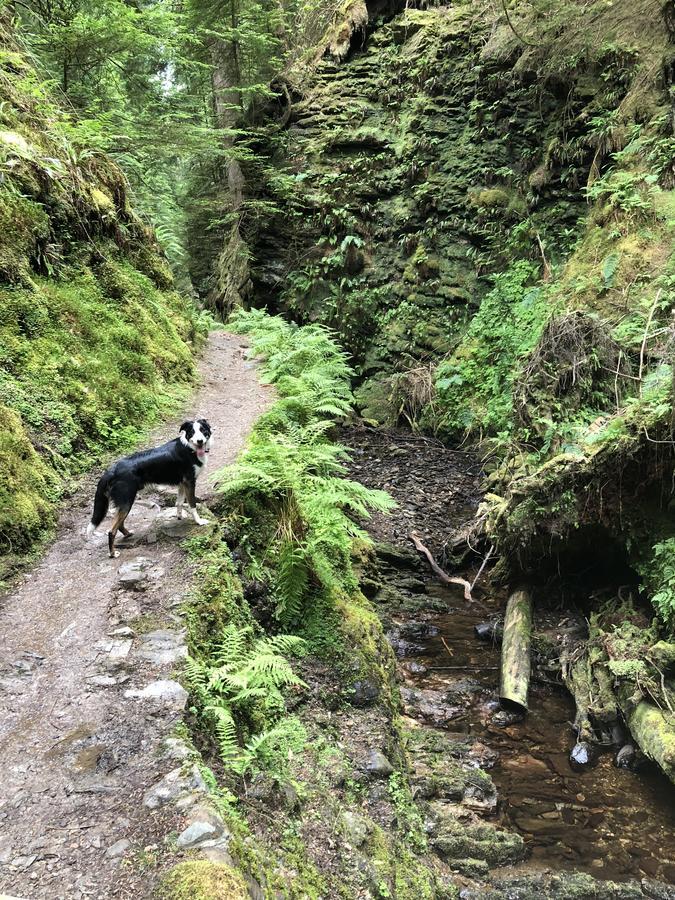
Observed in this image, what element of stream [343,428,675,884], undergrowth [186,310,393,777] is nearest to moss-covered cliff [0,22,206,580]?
undergrowth [186,310,393,777]

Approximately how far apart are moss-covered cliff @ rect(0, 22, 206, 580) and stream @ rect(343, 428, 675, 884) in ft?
16.8

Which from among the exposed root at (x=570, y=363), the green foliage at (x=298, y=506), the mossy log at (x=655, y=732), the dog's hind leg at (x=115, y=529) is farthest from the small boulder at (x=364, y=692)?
the exposed root at (x=570, y=363)

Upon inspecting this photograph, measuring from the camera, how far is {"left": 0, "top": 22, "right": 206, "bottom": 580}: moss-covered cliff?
18.8 feet

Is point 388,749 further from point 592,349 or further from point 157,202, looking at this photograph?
point 157,202

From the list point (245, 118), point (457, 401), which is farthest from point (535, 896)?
point (245, 118)

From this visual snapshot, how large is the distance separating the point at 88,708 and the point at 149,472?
2134 millimetres

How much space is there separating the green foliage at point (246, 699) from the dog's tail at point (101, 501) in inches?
64.0

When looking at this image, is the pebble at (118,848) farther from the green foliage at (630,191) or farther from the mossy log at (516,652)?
the green foliage at (630,191)

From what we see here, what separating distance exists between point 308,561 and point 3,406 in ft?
11.3

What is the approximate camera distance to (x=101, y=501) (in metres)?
4.99

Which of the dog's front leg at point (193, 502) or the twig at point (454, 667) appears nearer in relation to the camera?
the dog's front leg at point (193, 502)

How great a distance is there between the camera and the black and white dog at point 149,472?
488 centimetres

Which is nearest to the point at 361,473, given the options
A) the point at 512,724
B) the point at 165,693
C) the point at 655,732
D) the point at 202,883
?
the point at 512,724

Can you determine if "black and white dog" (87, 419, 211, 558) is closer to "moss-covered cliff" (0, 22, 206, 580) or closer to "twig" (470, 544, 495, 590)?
"moss-covered cliff" (0, 22, 206, 580)
